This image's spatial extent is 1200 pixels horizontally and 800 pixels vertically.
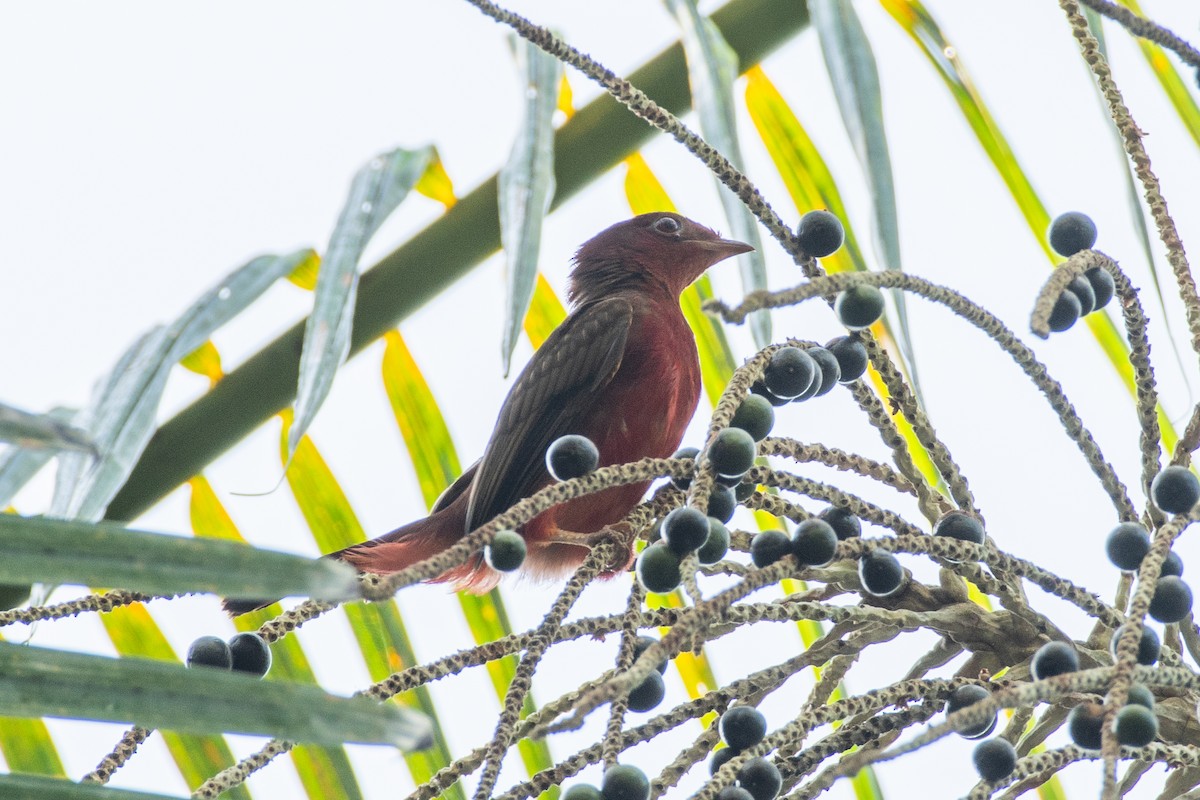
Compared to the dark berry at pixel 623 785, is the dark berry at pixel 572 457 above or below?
above

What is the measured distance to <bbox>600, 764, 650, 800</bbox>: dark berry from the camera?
3.43 feet

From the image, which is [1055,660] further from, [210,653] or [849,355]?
[210,653]

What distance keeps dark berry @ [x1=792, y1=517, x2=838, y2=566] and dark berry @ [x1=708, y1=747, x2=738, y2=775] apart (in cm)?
26

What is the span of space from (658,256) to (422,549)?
1.07m

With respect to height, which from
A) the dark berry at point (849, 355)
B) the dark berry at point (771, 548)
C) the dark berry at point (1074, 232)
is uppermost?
the dark berry at point (1074, 232)

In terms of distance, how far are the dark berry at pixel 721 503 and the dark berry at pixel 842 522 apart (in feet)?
0.39

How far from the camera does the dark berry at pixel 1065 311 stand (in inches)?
50.7

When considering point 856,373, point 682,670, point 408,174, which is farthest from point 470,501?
point 856,373

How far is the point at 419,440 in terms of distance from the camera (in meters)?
2.23

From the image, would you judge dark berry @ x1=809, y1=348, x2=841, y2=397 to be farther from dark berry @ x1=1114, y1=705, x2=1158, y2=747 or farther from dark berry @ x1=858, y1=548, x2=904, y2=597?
dark berry @ x1=1114, y1=705, x2=1158, y2=747

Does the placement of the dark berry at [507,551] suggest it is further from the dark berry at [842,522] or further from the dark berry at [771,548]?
the dark berry at [842,522]

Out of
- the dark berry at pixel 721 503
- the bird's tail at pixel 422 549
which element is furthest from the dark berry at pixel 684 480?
the bird's tail at pixel 422 549

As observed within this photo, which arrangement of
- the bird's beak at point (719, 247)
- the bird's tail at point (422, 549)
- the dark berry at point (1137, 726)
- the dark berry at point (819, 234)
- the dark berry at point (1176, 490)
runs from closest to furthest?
the dark berry at point (1137, 726)
the dark berry at point (1176, 490)
the dark berry at point (819, 234)
the bird's tail at point (422, 549)
the bird's beak at point (719, 247)

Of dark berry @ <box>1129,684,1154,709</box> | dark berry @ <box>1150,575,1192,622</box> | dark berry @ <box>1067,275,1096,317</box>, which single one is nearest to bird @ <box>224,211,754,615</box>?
dark berry @ <box>1067,275,1096,317</box>
